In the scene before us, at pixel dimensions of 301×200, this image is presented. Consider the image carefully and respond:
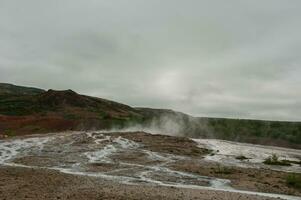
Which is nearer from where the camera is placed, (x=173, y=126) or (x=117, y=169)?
(x=117, y=169)

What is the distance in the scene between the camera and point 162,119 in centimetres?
10694

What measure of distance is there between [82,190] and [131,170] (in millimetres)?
12341

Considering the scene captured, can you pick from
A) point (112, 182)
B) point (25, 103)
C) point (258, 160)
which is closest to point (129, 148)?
point (258, 160)

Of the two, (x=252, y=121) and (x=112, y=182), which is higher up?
(x=252, y=121)

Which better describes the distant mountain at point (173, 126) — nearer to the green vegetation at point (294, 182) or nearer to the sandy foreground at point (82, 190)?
the sandy foreground at point (82, 190)

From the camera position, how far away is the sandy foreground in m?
22.8

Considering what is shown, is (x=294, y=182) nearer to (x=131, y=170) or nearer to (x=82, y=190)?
(x=131, y=170)

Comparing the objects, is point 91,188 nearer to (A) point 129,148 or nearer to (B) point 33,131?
(A) point 129,148

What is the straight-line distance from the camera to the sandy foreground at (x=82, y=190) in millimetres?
22828

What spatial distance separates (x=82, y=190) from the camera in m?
24.7

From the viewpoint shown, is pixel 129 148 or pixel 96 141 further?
pixel 96 141

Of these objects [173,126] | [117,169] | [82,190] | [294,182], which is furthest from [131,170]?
[173,126]

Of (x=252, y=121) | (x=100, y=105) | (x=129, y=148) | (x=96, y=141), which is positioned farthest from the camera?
(x=100, y=105)

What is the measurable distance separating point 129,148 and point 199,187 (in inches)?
952
